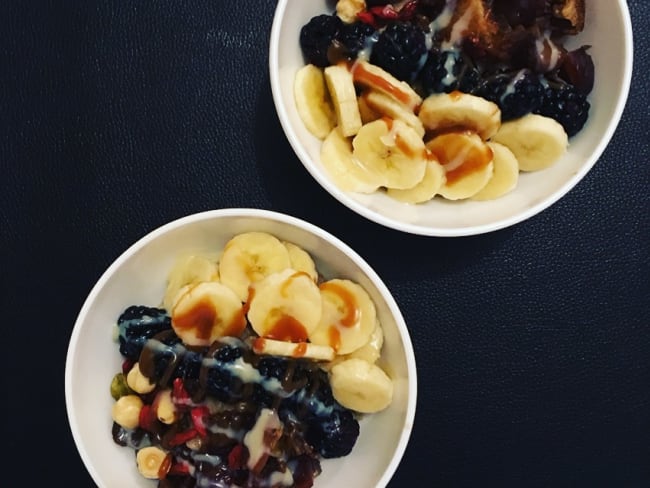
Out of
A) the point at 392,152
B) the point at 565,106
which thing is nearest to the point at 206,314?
the point at 392,152

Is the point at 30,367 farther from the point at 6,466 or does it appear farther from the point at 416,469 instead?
the point at 416,469

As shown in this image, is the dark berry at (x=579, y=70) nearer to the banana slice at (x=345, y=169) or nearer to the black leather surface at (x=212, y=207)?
the black leather surface at (x=212, y=207)

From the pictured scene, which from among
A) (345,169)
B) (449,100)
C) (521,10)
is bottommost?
(345,169)

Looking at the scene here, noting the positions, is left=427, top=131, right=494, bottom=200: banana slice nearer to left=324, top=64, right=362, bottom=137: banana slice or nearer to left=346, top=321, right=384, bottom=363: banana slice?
left=324, top=64, right=362, bottom=137: banana slice

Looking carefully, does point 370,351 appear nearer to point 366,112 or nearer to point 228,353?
point 228,353

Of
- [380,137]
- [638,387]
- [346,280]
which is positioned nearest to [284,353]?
[346,280]
